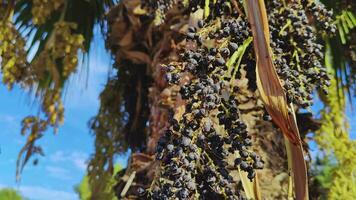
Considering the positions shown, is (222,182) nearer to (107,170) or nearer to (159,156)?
(159,156)

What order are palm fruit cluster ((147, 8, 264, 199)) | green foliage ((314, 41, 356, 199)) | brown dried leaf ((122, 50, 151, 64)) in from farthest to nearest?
green foliage ((314, 41, 356, 199)) → brown dried leaf ((122, 50, 151, 64)) → palm fruit cluster ((147, 8, 264, 199))

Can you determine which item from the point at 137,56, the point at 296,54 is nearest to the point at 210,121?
the point at 296,54

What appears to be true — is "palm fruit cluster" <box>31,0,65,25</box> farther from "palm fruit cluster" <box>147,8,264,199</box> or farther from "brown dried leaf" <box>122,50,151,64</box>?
"palm fruit cluster" <box>147,8,264,199</box>

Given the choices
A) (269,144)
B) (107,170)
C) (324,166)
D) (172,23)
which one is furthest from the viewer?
(324,166)

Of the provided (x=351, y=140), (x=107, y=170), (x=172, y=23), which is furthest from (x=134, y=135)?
(x=351, y=140)

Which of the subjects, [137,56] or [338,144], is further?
[338,144]

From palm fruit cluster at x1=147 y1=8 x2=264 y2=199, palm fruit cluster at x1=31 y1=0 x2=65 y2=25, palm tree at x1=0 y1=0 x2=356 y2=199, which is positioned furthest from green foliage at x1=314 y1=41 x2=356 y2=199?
palm fruit cluster at x1=147 y1=8 x2=264 y2=199

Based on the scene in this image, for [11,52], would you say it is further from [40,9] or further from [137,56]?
[137,56]
